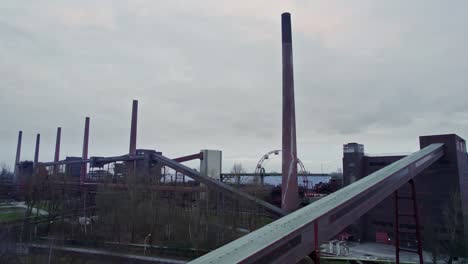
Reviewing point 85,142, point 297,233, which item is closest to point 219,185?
point 297,233

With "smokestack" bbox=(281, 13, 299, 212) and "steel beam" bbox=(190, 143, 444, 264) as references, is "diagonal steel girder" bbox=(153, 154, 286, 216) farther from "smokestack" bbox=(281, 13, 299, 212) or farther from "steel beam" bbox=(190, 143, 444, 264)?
"steel beam" bbox=(190, 143, 444, 264)

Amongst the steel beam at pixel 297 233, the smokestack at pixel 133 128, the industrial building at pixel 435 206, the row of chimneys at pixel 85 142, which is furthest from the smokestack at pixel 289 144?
the smokestack at pixel 133 128

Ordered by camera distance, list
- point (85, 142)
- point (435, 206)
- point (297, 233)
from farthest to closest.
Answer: point (85, 142) < point (435, 206) < point (297, 233)

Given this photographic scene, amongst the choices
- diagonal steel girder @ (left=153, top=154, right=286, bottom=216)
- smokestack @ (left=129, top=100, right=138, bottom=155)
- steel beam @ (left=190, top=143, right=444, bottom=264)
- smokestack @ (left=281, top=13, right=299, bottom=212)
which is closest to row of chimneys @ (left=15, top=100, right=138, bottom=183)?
smokestack @ (left=129, top=100, right=138, bottom=155)

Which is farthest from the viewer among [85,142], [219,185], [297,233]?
[85,142]

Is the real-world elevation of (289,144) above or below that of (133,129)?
below

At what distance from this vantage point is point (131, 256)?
1664 centimetres

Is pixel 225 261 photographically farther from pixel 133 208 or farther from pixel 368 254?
pixel 368 254

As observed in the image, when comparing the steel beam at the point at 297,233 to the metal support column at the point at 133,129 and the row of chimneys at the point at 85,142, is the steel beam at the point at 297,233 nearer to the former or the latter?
the row of chimneys at the point at 85,142

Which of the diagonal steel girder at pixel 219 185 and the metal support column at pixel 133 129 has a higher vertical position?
the metal support column at pixel 133 129

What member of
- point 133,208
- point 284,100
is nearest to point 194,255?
point 133,208

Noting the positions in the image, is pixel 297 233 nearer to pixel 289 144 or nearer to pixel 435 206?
pixel 289 144

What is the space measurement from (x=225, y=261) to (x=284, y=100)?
21.1m

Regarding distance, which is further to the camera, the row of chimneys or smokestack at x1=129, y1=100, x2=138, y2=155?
the row of chimneys
